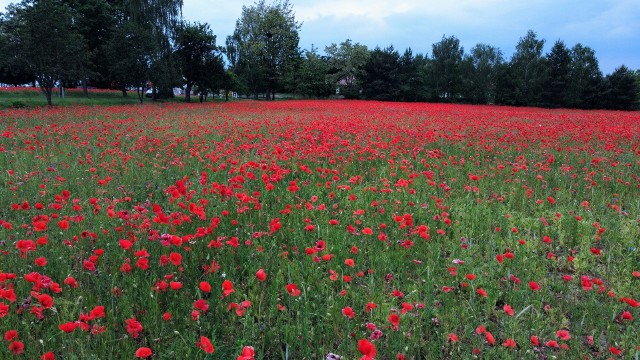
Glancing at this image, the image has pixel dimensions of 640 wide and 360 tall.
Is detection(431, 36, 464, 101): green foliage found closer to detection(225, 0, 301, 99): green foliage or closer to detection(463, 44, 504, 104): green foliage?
detection(463, 44, 504, 104): green foliage

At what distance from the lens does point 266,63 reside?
5122 cm

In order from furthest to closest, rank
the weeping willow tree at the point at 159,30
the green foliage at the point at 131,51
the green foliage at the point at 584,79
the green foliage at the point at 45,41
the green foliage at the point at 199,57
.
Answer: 1. the green foliage at the point at 584,79
2. the green foliage at the point at 199,57
3. the weeping willow tree at the point at 159,30
4. the green foliage at the point at 131,51
5. the green foliage at the point at 45,41

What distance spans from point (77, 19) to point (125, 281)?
4354cm

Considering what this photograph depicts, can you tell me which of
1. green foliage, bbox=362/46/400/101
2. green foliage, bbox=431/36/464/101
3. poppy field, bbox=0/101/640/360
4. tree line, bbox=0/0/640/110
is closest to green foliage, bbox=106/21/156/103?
tree line, bbox=0/0/640/110

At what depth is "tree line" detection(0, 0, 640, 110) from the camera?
79.8ft

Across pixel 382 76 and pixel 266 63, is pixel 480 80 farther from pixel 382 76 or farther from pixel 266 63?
pixel 266 63

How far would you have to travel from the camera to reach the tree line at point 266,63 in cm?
2431

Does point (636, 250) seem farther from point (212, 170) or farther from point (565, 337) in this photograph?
point (212, 170)

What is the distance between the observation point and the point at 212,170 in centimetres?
626

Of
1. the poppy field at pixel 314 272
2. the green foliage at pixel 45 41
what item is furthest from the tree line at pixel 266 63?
the poppy field at pixel 314 272

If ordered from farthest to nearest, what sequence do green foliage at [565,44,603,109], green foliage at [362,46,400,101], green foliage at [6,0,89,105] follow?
green foliage at [362,46,400,101]
green foliage at [565,44,603,109]
green foliage at [6,0,89,105]

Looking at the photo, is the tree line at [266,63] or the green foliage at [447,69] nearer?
the tree line at [266,63]

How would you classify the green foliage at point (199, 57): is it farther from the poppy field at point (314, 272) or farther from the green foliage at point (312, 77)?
the poppy field at point (314, 272)

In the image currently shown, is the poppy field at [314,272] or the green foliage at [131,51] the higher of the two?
the green foliage at [131,51]
